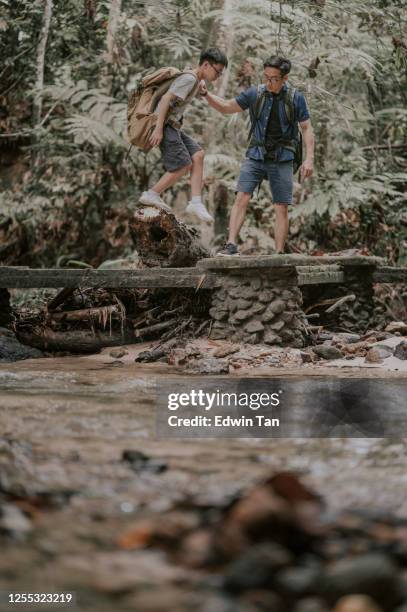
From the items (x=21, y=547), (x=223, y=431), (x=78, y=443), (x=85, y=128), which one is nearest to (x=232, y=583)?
(x=21, y=547)

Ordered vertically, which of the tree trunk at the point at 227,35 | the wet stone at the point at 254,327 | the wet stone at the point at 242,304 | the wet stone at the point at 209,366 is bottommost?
the wet stone at the point at 209,366

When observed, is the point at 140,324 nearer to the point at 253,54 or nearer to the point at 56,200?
the point at 56,200

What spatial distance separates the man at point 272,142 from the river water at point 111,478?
3.35 meters

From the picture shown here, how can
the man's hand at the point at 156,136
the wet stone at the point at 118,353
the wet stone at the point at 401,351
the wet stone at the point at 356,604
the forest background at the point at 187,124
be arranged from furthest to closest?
the forest background at the point at 187,124, the wet stone at the point at 118,353, the man's hand at the point at 156,136, the wet stone at the point at 401,351, the wet stone at the point at 356,604

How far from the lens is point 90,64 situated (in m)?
11.3

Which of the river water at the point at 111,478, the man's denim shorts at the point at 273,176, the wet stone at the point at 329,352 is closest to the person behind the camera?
the river water at the point at 111,478

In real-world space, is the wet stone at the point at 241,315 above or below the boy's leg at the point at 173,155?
below

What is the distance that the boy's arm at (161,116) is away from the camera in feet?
18.6

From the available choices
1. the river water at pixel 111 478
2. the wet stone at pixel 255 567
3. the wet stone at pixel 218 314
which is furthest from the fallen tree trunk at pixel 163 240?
the wet stone at pixel 255 567

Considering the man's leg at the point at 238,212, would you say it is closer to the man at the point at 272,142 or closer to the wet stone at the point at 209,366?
the man at the point at 272,142

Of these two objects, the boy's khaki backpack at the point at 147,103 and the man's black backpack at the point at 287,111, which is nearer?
the boy's khaki backpack at the point at 147,103

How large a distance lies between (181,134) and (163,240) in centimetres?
103

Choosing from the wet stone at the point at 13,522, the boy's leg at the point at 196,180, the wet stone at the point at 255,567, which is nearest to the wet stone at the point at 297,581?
the wet stone at the point at 255,567

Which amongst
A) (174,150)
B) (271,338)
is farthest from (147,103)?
(271,338)
